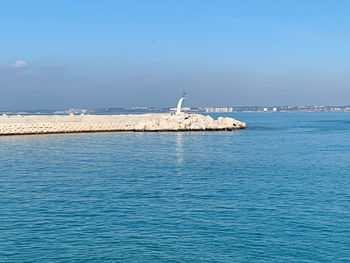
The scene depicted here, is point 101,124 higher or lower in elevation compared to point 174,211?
higher

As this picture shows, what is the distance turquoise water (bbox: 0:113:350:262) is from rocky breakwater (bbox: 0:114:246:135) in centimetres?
3218

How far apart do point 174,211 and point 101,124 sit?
5787cm

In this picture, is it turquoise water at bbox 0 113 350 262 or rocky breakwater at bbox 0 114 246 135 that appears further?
rocky breakwater at bbox 0 114 246 135

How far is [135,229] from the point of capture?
678 inches

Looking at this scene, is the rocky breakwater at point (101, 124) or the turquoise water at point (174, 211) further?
the rocky breakwater at point (101, 124)

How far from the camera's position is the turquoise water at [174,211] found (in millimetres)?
14930

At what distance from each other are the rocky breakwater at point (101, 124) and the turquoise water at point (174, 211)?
32.2m

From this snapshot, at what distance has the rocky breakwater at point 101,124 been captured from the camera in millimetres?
68625

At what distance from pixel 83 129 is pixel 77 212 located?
55.3 m

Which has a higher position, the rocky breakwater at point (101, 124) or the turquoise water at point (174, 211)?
the rocky breakwater at point (101, 124)

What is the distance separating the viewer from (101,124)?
76312mm

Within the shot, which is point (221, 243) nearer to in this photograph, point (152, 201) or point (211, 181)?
point (152, 201)

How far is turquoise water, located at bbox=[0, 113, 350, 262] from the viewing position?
14.9 m

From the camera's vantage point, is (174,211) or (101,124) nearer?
(174,211)
